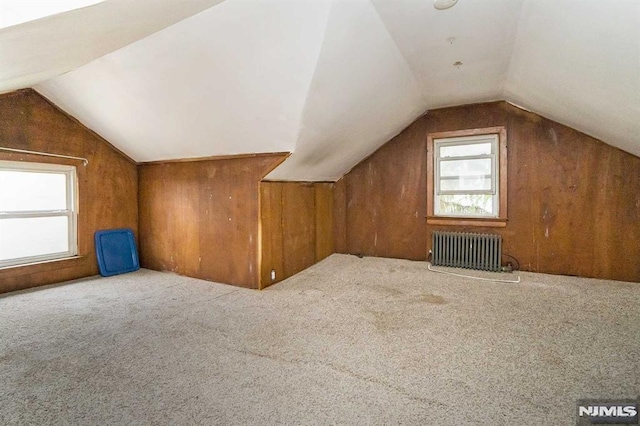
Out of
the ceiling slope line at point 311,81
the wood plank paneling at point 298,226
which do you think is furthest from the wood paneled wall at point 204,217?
the wood plank paneling at point 298,226

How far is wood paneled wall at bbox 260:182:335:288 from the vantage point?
3.90m

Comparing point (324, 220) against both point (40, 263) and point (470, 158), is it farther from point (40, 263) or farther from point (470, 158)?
point (40, 263)

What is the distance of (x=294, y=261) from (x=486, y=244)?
270 centimetres

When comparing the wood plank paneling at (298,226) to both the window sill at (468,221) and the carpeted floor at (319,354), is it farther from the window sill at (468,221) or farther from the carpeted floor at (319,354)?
the window sill at (468,221)

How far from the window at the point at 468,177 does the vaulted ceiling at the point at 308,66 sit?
61 cm

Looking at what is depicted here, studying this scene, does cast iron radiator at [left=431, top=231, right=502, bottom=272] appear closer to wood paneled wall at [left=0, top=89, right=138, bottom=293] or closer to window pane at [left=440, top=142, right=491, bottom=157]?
window pane at [left=440, top=142, right=491, bottom=157]

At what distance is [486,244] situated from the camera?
4480mm

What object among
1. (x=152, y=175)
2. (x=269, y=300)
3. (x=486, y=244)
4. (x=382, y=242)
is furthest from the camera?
(x=382, y=242)

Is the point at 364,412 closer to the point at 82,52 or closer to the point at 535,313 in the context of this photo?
the point at 535,313

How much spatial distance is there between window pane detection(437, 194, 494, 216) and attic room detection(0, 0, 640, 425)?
0.04m

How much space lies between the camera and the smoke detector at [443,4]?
82.8 inches

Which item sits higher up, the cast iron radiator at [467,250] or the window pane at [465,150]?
the window pane at [465,150]

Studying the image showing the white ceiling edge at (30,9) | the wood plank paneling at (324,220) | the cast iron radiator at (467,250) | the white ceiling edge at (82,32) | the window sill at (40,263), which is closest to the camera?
the white ceiling edge at (30,9)

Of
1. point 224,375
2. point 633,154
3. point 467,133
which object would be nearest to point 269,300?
point 224,375
